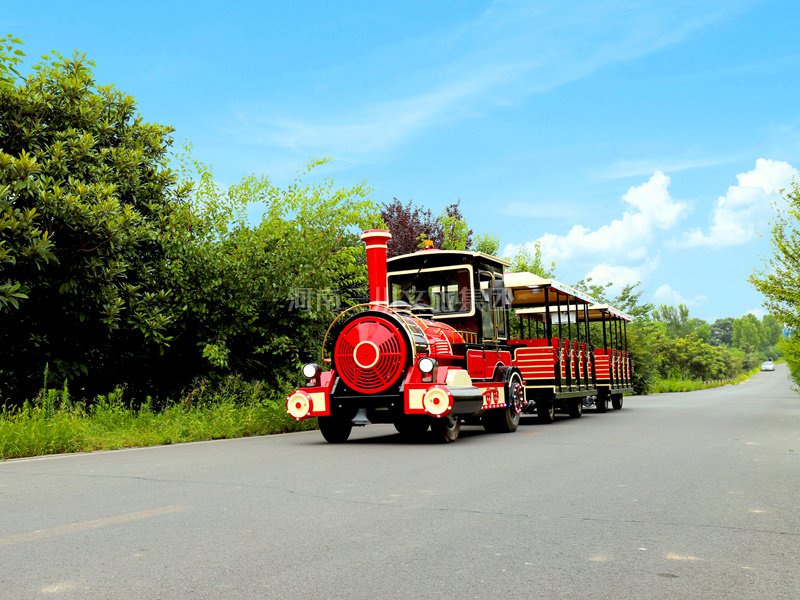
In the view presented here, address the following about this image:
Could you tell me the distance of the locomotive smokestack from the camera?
1200 cm

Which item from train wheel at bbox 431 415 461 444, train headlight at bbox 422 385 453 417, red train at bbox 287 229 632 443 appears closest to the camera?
train headlight at bbox 422 385 453 417

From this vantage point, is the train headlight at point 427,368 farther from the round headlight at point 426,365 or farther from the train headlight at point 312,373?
the train headlight at point 312,373

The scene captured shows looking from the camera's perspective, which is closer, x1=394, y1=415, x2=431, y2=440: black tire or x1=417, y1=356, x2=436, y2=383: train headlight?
x1=417, y1=356, x2=436, y2=383: train headlight

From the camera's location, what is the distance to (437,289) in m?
13.8

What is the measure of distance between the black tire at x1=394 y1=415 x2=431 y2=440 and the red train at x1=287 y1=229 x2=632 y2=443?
21mm

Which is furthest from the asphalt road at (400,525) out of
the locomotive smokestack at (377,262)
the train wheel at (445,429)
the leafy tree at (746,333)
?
the leafy tree at (746,333)

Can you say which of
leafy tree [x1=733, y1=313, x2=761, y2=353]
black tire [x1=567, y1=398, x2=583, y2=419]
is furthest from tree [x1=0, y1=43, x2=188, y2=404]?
leafy tree [x1=733, y1=313, x2=761, y2=353]

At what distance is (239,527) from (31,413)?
26.0 ft

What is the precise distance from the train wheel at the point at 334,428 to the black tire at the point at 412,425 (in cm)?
79

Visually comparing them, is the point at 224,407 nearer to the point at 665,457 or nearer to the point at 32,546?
the point at 665,457

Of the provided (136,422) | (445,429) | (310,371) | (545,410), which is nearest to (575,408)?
(545,410)

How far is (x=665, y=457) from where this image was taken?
9891 millimetres

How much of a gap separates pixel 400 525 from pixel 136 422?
8102 mm

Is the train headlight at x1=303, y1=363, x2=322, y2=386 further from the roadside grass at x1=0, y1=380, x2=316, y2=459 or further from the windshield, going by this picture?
the windshield
